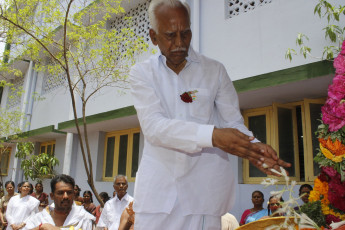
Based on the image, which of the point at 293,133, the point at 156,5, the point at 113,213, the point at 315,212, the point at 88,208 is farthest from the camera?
the point at 88,208

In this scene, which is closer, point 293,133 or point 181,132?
point 181,132

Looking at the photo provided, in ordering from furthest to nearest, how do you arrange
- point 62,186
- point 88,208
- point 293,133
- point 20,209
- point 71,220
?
point 88,208 < point 20,209 < point 293,133 < point 62,186 < point 71,220

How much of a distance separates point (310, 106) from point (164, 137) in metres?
5.11

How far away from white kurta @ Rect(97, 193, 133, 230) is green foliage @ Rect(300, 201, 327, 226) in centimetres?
427

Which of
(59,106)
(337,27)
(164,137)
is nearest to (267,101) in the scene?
(337,27)

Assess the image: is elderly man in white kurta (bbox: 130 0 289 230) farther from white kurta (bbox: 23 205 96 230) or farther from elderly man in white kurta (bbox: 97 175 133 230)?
elderly man in white kurta (bbox: 97 175 133 230)

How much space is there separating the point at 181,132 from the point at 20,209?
6.93 metres

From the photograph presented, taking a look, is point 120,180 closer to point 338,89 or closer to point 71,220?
point 71,220

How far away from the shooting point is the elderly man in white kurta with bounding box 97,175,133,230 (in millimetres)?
5711

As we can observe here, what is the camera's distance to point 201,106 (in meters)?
1.62

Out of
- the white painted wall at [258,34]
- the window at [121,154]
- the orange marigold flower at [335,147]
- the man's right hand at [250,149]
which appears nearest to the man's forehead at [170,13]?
the man's right hand at [250,149]

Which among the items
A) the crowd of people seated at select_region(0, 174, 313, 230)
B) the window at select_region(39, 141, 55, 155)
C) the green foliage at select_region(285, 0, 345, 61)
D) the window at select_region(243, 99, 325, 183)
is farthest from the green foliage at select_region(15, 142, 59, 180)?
the green foliage at select_region(285, 0, 345, 61)

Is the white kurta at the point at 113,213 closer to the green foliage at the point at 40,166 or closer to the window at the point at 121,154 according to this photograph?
the window at the point at 121,154

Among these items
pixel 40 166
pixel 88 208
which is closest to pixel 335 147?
pixel 88 208
